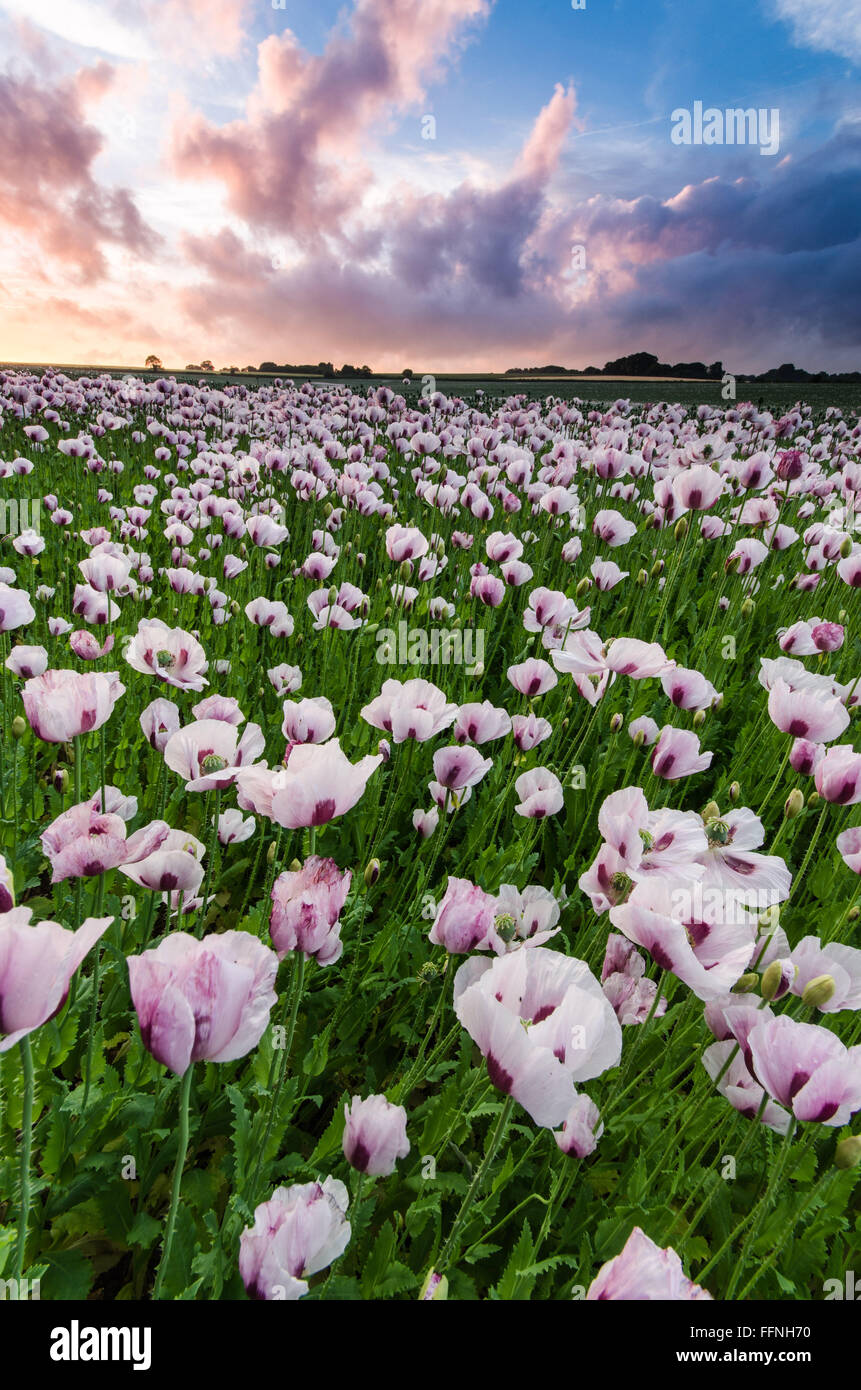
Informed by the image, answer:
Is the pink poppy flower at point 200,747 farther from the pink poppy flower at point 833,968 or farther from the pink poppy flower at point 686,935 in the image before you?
the pink poppy flower at point 833,968

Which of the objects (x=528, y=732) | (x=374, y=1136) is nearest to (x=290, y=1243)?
(x=374, y=1136)

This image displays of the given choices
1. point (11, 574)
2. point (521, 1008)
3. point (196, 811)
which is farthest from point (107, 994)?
point (11, 574)

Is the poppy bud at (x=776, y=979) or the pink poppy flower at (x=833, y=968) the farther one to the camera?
the pink poppy flower at (x=833, y=968)

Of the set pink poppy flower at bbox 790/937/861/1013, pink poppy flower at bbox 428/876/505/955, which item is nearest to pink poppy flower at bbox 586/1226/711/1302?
pink poppy flower at bbox 428/876/505/955

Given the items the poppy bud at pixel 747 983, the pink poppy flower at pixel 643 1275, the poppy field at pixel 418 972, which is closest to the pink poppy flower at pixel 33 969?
the poppy field at pixel 418 972

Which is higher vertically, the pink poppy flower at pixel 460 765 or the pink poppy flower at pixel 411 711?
the pink poppy flower at pixel 411 711

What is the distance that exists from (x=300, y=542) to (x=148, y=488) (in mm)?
1368

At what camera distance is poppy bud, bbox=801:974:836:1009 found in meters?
1.29

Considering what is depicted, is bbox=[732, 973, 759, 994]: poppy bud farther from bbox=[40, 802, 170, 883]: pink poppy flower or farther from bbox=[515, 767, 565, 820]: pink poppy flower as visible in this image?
bbox=[40, 802, 170, 883]: pink poppy flower

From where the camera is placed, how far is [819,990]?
1299 millimetres

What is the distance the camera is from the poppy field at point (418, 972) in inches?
42.2

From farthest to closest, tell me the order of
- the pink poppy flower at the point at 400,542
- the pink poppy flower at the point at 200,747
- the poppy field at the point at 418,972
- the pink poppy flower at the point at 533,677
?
1. the pink poppy flower at the point at 400,542
2. the pink poppy flower at the point at 533,677
3. the pink poppy flower at the point at 200,747
4. the poppy field at the point at 418,972
